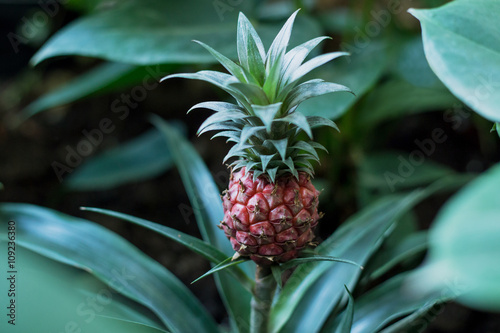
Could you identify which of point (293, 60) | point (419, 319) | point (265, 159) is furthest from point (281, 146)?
point (419, 319)

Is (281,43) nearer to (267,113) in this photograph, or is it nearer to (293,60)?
(293,60)

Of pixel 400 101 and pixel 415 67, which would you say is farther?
pixel 400 101

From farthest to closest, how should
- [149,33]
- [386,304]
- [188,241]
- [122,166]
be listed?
1. [122,166]
2. [149,33]
3. [386,304]
4. [188,241]

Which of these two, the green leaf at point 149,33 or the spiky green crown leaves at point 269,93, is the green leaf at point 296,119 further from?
the green leaf at point 149,33

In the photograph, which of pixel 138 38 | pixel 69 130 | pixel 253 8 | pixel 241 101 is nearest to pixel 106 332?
pixel 241 101

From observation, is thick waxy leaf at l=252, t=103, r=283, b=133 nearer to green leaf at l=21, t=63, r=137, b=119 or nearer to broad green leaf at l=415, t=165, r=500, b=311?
broad green leaf at l=415, t=165, r=500, b=311

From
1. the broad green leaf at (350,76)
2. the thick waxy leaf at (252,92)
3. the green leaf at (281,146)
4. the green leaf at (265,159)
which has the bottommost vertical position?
the broad green leaf at (350,76)

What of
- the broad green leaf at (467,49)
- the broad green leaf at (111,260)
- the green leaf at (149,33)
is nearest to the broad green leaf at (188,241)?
the broad green leaf at (111,260)
